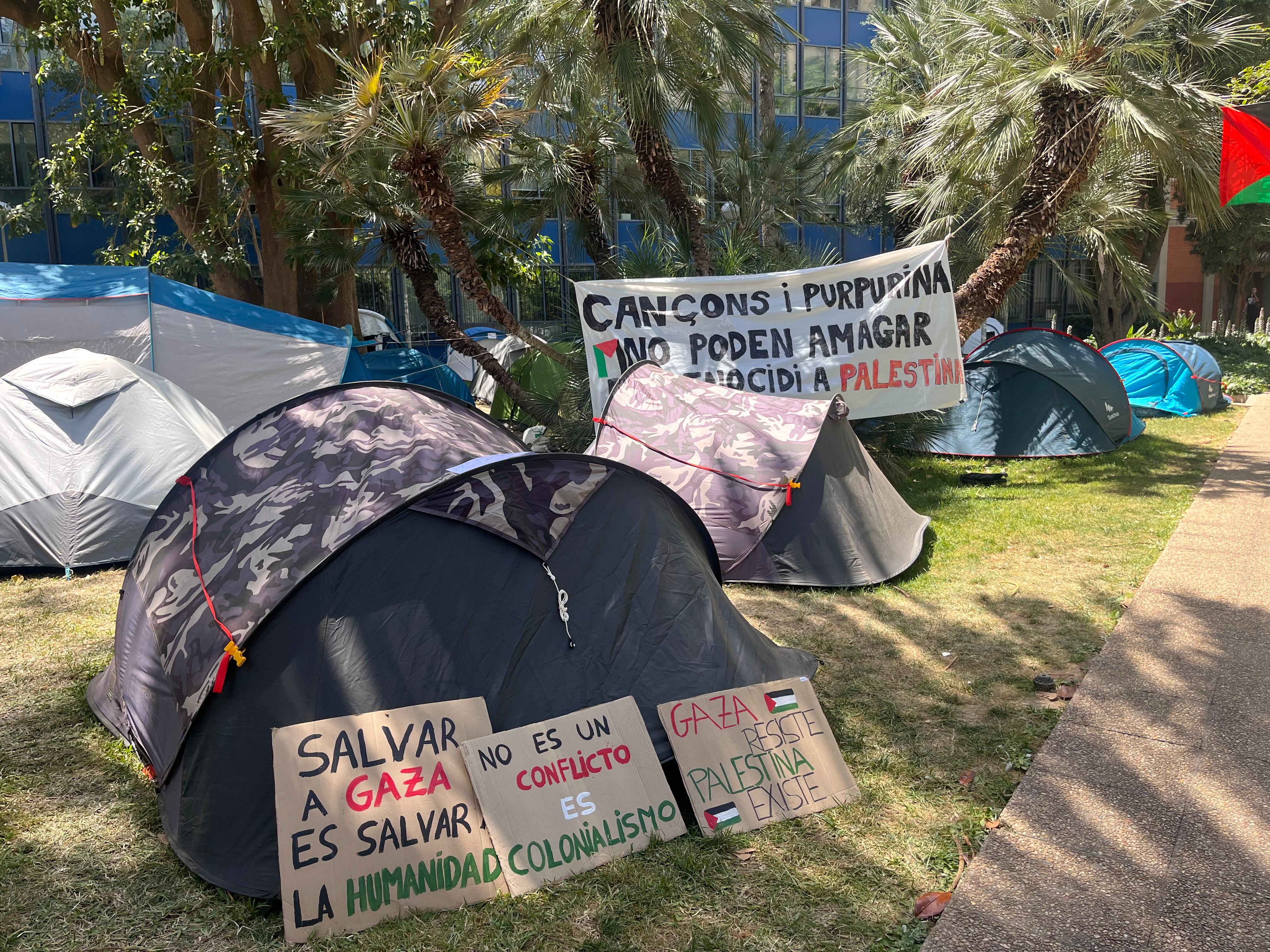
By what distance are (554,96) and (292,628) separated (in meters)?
7.86

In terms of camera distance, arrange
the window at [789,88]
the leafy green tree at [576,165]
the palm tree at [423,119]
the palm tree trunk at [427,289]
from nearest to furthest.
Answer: the palm tree at [423,119] < the palm tree trunk at [427,289] < the leafy green tree at [576,165] < the window at [789,88]

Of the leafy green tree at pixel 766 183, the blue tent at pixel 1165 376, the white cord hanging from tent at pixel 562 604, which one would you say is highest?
the leafy green tree at pixel 766 183

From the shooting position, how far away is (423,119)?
783 centimetres

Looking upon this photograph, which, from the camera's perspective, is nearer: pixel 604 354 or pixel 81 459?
pixel 81 459

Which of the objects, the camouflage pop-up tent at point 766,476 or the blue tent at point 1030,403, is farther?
the blue tent at point 1030,403

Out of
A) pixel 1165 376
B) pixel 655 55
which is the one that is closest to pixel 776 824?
pixel 655 55

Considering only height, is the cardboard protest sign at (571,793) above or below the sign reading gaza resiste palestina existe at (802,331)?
below

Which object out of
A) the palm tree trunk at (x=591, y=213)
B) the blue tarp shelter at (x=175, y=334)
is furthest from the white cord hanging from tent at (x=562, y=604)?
the palm tree trunk at (x=591, y=213)

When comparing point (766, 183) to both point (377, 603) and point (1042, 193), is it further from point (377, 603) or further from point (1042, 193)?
point (377, 603)

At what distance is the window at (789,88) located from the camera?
2695cm

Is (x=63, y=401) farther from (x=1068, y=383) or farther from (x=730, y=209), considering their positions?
(x=1068, y=383)

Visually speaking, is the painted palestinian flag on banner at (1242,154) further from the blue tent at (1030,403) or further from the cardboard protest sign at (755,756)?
the cardboard protest sign at (755,756)

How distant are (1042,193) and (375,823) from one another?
30.2ft

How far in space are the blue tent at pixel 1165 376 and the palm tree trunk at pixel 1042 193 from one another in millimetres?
6232
